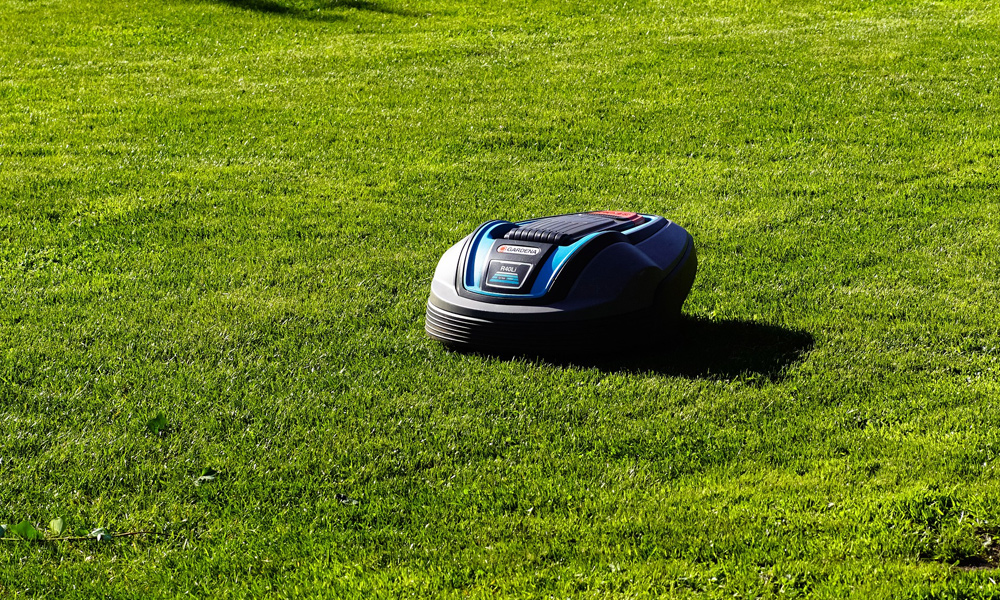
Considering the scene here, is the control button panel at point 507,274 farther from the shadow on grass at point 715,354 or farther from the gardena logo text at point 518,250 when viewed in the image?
the shadow on grass at point 715,354

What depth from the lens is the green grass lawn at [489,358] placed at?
13.0 feet

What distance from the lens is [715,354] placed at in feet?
19.5

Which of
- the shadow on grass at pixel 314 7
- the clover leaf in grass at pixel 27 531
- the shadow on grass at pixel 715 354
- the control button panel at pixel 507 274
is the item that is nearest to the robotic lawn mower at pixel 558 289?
the control button panel at pixel 507 274

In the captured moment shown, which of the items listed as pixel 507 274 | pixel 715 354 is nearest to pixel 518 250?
pixel 507 274

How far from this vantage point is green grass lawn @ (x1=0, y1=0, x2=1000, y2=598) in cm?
395

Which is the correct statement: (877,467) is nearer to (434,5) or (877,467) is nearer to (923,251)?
(923,251)

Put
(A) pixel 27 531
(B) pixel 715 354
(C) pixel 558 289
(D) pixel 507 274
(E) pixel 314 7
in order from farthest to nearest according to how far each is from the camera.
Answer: (E) pixel 314 7, (B) pixel 715 354, (D) pixel 507 274, (C) pixel 558 289, (A) pixel 27 531

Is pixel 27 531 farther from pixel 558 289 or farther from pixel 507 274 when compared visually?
pixel 558 289

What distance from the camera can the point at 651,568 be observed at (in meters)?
3.78

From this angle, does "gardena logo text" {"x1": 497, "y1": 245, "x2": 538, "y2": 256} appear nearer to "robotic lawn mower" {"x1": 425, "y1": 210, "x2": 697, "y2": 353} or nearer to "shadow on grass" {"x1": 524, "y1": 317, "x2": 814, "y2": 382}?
"robotic lawn mower" {"x1": 425, "y1": 210, "x2": 697, "y2": 353}

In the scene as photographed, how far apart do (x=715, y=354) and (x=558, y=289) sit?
1.14 m

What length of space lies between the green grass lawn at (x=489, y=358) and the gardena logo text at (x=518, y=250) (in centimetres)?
68

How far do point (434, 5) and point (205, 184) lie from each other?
39.7ft

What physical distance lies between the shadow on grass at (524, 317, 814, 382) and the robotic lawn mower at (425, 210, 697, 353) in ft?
0.38
